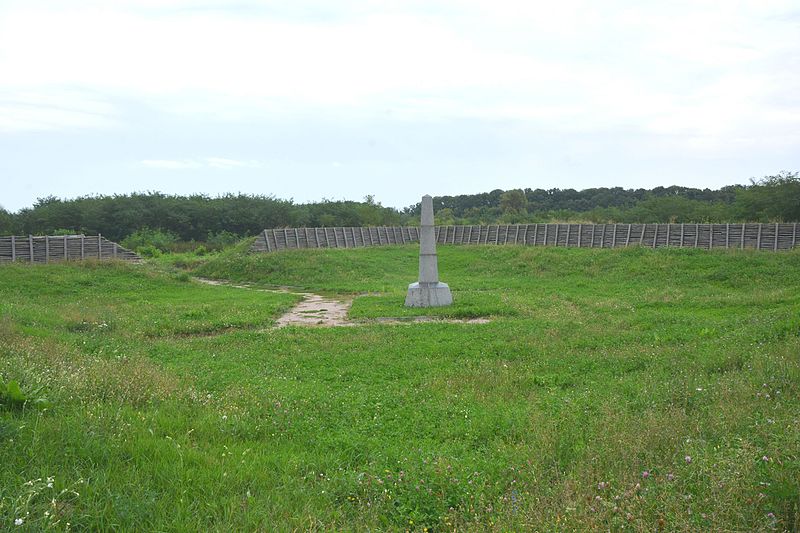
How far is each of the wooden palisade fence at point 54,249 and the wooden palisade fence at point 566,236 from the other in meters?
7.54

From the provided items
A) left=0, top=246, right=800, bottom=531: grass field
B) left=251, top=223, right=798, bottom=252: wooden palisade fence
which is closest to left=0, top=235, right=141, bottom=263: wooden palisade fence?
left=251, top=223, right=798, bottom=252: wooden palisade fence

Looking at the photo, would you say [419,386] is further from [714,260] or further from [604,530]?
[714,260]

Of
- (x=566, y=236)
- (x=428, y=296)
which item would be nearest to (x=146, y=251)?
(x=566, y=236)

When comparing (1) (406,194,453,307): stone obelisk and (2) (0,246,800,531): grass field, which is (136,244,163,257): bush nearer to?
(1) (406,194,453,307): stone obelisk

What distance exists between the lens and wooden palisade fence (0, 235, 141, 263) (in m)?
26.6

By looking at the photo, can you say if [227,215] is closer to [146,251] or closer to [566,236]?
[146,251]

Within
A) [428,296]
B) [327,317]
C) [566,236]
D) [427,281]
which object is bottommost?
[327,317]

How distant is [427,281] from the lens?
17.5m

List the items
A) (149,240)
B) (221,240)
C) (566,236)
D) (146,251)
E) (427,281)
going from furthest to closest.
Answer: (221,240), (149,240), (146,251), (566,236), (427,281)

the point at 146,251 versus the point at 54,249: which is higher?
the point at 54,249

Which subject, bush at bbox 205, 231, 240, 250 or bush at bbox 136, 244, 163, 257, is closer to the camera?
bush at bbox 136, 244, 163, 257

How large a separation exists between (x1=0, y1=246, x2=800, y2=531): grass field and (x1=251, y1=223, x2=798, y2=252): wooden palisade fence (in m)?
15.5

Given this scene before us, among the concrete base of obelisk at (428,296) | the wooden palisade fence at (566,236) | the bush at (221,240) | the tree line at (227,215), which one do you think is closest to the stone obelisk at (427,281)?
the concrete base of obelisk at (428,296)

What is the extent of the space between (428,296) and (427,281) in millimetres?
653
